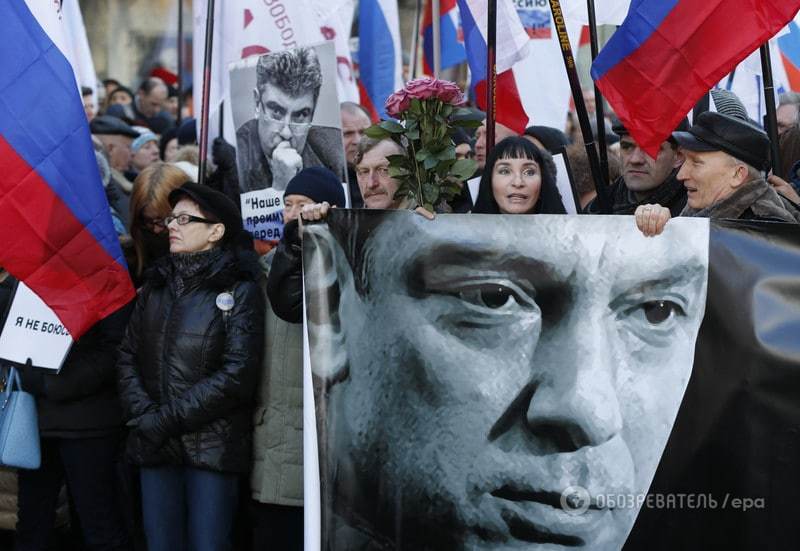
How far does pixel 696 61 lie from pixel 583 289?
1.02 meters

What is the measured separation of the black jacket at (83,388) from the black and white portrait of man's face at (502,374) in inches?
67.4

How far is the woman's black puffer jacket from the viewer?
17.2ft

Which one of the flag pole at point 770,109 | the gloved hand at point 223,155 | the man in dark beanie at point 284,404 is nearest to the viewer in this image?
the man in dark beanie at point 284,404

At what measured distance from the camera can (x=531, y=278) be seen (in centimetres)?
433


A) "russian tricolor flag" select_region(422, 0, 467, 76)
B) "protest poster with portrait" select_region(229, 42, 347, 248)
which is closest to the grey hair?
"protest poster with portrait" select_region(229, 42, 347, 248)

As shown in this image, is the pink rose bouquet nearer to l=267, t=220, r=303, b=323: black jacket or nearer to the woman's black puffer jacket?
l=267, t=220, r=303, b=323: black jacket

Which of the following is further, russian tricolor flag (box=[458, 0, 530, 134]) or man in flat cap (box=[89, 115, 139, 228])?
man in flat cap (box=[89, 115, 139, 228])

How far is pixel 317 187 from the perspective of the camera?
533cm

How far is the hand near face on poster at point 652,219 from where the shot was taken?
4.25 meters

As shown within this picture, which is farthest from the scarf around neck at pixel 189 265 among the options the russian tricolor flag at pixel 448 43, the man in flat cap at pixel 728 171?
the russian tricolor flag at pixel 448 43

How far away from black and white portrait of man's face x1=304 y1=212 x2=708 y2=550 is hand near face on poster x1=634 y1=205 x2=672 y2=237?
38mm

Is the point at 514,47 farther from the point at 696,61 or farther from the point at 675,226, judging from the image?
the point at 675,226

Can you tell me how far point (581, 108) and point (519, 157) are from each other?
0.65m

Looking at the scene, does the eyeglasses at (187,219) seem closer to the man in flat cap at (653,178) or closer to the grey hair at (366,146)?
the grey hair at (366,146)
